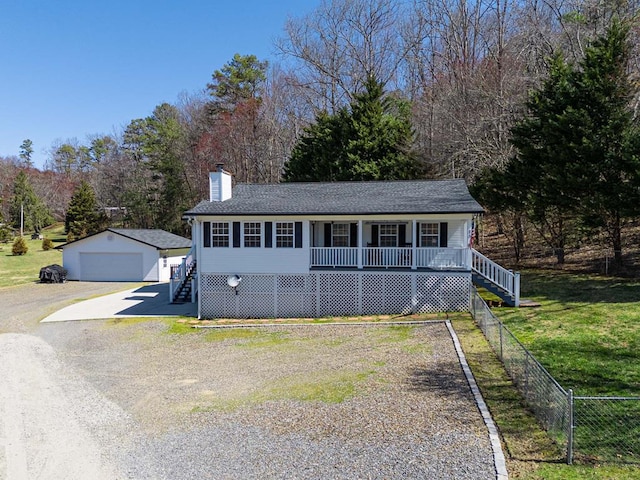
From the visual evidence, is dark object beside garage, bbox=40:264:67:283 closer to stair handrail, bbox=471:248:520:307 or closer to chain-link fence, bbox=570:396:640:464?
stair handrail, bbox=471:248:520:307

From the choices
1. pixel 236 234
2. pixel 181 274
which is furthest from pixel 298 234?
pixel 181 274

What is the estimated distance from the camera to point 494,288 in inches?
701

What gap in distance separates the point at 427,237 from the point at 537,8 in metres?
21.4

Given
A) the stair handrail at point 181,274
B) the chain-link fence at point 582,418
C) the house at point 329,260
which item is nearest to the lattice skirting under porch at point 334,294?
the house at point 329,260

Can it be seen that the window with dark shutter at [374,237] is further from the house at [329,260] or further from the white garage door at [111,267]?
the white garage door at [111,267]

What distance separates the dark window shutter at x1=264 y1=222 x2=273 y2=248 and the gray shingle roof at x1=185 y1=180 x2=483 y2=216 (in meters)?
0.62

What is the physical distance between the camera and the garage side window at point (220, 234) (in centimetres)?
1883

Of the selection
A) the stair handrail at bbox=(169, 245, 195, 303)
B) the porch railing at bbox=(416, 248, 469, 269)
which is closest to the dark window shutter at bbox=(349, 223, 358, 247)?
the porch railing at bbox=(416, 248, 469, 269)

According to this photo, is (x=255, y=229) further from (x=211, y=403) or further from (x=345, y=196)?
(x=211, y=403)

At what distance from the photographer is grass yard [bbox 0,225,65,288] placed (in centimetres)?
3325

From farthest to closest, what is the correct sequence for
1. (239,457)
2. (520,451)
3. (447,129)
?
1. (447,129)
2. (239,457)
3. (520,451)

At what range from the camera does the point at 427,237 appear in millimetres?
18844

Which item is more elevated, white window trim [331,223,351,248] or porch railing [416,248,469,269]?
white window trim [331,223,351,248]

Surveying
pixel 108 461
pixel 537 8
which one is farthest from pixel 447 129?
pixel 108 461
